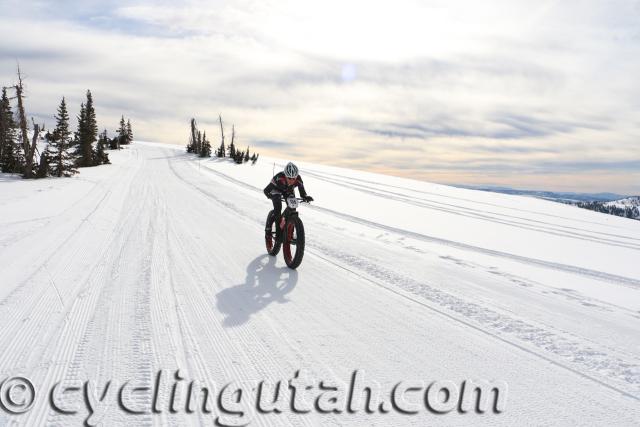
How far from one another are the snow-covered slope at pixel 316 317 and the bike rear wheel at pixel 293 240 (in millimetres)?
222

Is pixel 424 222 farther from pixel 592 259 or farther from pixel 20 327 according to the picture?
pixel 20 327

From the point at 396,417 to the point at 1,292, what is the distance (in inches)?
195

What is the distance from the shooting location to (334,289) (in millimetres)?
5699

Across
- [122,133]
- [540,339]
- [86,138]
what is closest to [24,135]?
[86,138]

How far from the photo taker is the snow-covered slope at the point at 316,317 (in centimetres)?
313

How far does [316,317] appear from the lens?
4594 millimetres

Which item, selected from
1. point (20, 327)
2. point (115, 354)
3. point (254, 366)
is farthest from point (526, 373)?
point (20, 327)

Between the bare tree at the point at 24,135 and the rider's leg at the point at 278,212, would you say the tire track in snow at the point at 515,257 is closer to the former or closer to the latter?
the rider's leg at the point at 278,212

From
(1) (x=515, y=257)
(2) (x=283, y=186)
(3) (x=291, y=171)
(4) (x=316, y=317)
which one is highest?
(3) (x=291, y=171)
